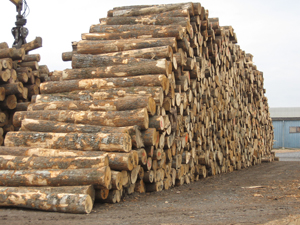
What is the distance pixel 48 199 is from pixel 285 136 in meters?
29.1

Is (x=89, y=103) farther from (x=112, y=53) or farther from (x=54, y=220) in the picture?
(x=54, y=220)

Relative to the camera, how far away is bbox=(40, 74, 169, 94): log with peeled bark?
7.19m

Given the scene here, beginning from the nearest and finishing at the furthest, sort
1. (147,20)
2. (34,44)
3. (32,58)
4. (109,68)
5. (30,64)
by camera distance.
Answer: (109,68) < (147,20) < (30,64) < (32,58) < (34,44)

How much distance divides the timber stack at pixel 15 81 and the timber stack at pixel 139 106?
1604 mm

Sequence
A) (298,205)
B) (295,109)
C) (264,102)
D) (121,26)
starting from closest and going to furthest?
(298,205) → (121,26) → (264,102) → (295,109)

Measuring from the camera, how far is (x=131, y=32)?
8.78m

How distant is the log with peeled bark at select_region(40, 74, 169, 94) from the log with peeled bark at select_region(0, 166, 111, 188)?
2330 millimetres

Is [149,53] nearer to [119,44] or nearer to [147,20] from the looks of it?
[119,44]

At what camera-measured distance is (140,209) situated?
529 centimetres

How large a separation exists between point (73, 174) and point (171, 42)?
154 inches

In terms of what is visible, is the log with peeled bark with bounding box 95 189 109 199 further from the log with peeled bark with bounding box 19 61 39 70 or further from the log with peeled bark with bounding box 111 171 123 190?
the log with peeled bark with bounding box 19 61 39 70

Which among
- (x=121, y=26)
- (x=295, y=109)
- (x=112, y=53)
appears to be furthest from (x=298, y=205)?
(x=295, y=109)

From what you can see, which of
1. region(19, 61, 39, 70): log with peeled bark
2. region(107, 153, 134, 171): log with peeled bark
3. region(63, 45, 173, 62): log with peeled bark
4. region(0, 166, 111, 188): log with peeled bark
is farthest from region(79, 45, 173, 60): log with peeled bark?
region(19, 61, 39, 70): log with peeled bark

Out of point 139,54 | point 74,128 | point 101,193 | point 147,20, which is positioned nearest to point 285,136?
point 147,20
